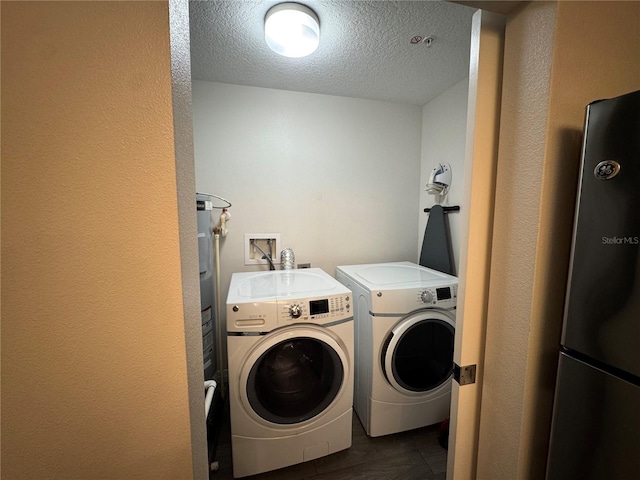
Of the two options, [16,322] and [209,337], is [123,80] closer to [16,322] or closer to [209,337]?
[16,322]

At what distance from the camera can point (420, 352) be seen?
1.56 meters

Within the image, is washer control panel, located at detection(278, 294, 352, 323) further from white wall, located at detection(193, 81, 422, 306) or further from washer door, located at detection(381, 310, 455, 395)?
white wall, located at detection(193, 81, 422, 306)

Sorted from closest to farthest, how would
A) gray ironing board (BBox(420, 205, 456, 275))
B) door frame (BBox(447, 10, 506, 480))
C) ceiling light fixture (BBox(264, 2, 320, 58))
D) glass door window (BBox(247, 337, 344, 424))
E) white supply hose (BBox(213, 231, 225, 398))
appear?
door frame (BBox(447, 10, 506, 480))
ceiling light fixture (BBox(264, 2, 320, 58))
glass door window (BBox(247, 337, 344, 424))
white supply hose (BBox(213, 231, 225, 398))
gray ironing board (BBox(420, 205, 456, 275))

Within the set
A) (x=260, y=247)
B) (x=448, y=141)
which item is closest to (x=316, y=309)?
(x=260, y=247)

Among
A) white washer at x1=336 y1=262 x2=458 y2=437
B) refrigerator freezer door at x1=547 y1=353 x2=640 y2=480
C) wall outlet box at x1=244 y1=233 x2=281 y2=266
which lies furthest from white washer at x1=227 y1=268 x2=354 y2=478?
refrigerator freezer door at x1=547 y1=353 x2=640 y2=480

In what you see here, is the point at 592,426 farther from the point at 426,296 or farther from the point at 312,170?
the point at 312,170

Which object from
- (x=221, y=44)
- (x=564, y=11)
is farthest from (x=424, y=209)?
(x=221, y=44)

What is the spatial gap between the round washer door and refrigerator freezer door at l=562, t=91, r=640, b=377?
98cm

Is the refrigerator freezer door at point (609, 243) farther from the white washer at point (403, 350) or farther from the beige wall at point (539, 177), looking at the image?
the white washer at point (403, 350)

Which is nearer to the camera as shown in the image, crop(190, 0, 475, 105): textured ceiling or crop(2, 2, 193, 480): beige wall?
crop(2, 2, 193, 480): beige wall

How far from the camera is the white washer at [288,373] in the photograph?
1194 mm

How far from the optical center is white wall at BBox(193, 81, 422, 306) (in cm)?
186

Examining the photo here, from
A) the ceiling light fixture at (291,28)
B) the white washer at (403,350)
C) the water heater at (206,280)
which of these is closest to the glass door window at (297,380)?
the white washer at (403,350)

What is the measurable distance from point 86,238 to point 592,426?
1.08 meters
